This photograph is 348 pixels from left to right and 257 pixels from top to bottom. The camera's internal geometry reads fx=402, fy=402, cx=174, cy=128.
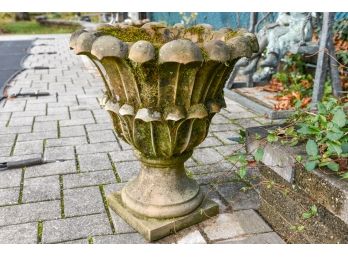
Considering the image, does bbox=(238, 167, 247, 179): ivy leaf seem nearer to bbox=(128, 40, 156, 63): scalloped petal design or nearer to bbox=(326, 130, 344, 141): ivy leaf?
bbox=(326, 130, 344, 141): ivy leaf

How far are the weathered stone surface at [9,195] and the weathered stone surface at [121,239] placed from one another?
2.51 feet

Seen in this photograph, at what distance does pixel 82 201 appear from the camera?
8.82ft

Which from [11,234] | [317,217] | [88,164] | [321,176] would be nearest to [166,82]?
[321,176]

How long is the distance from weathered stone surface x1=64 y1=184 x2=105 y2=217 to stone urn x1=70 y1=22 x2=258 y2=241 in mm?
117

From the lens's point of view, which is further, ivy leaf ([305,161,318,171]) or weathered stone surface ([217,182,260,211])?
weathered stone surface ([217,182,260,211])

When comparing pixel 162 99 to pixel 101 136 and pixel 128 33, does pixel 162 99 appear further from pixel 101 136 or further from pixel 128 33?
pixel 101 136

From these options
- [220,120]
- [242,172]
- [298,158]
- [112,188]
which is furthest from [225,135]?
[298,158]

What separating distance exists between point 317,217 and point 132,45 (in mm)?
1250

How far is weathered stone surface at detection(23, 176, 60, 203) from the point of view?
2739 millimetres

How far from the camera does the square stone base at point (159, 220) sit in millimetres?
2278

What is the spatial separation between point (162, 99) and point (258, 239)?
97cm

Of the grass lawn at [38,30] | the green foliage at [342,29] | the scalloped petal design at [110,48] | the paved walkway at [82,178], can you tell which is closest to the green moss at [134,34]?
the scalloped petal design at [110,48]

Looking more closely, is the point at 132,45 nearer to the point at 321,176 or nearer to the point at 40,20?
the point at 321,176

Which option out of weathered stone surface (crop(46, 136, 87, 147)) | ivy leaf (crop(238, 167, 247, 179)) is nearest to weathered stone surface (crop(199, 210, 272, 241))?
ivy leaf (crop(238, 167, 247, 179))
